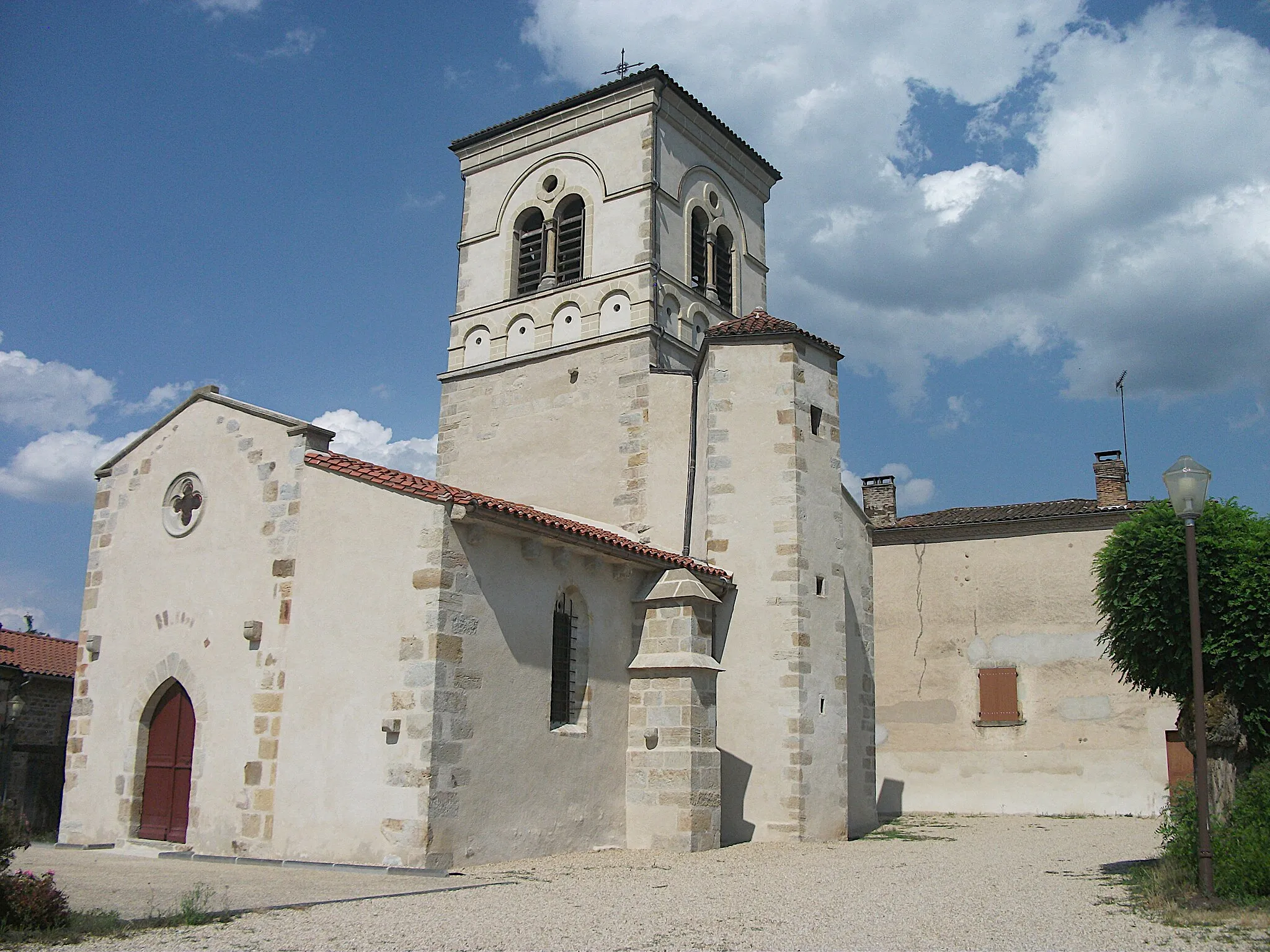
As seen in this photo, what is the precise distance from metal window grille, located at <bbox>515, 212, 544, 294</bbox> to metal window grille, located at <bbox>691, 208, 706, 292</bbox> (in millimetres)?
3160

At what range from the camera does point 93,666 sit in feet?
51.0

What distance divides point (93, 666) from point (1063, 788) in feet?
58.8

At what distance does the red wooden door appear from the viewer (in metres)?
14.2

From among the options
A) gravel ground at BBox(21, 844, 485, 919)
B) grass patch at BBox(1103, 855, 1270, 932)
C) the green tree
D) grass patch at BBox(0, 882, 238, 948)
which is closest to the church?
gravel ground at BBox(21, 844, 485, 919)

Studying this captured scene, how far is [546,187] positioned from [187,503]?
36.5 feet

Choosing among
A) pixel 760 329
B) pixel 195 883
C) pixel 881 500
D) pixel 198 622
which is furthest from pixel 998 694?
pixel 195 883

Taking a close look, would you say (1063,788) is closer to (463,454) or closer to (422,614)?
(463,454)

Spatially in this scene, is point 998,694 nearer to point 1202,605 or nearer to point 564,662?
point 564,662

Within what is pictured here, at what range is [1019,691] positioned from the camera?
22.9 m

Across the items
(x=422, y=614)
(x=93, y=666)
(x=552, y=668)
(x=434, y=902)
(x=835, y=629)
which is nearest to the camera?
(x=434, y=902)

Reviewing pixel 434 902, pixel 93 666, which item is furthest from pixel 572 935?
pixel 93 666

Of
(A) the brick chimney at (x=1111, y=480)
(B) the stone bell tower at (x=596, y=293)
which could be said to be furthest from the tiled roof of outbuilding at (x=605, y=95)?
(A) the brick chimney at (x=1111, y=480)

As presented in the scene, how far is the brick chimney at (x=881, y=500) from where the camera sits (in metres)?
25.9

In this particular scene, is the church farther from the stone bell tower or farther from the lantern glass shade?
the lantern glass shade
